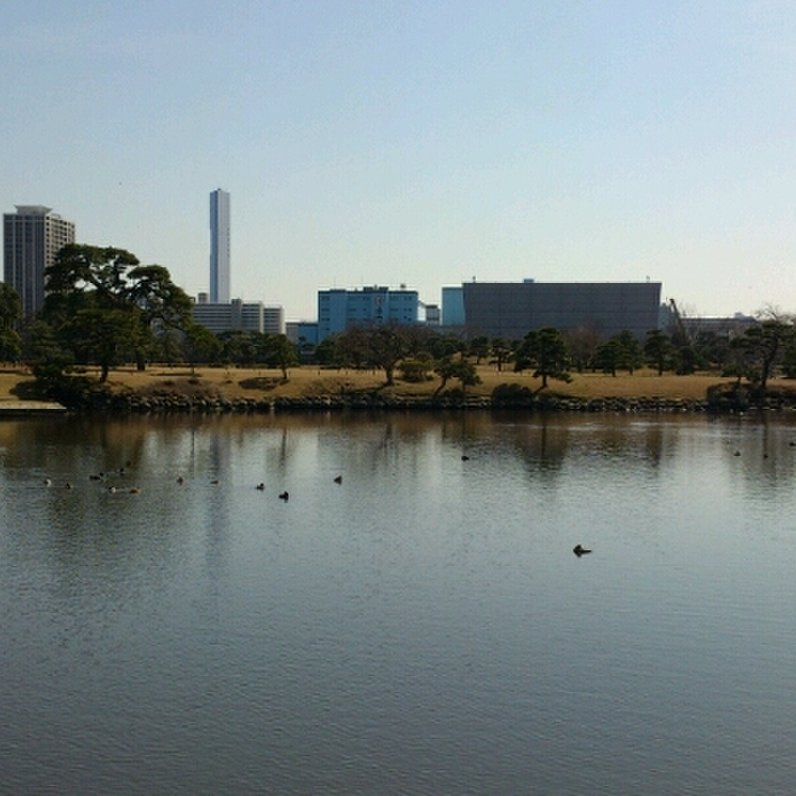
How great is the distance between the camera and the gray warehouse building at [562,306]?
4916 inches

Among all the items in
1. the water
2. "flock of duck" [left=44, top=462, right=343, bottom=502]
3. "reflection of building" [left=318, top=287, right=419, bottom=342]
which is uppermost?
"reflection of building" [left=318, top=287, right=419, bottom=342]

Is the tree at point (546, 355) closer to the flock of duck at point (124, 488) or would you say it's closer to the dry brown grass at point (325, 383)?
the dry brown grass at point (325, 383)

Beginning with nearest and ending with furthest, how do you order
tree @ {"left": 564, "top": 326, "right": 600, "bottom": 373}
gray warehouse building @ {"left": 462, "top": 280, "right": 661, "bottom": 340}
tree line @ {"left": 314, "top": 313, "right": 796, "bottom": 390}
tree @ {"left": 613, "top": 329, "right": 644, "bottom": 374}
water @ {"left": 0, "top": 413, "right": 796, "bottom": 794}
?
water @ {"left": 0, "top": 413, "right": 796, "bottom": 794}, tree line @ {"left": 314, "top": 313, "right": 796, "bottom": 390}, tree @ {"left": 613, "top": 329, "right": 644, "bottom": 374}, tree @ {"left": 564, "top": 326, "right": 600, "bottom": 373}, gray warehouse building @ {"left": 462, "top": 280, "right": 661, "bottom": 340}

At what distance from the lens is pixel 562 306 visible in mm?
125812

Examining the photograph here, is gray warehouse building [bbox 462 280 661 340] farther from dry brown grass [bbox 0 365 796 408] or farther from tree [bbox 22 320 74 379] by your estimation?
tree [bbox 22 320 74 379]

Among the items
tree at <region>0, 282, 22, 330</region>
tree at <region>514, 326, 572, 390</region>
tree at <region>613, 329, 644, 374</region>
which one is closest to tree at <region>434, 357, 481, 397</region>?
tree at <region>514, 326, 572, 390</region>

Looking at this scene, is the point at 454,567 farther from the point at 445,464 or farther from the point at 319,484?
the point at 445,464

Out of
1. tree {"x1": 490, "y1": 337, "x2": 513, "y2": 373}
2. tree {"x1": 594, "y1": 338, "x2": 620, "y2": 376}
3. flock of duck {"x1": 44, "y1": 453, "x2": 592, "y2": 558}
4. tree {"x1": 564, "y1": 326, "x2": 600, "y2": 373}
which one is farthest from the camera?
tree {"x1": 564, "y1": 326, "x2": 600, "y2": 373}

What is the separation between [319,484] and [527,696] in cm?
1859

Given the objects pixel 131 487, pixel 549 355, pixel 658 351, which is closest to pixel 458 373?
pixel 549 355

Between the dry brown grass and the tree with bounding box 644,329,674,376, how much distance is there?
140 inches

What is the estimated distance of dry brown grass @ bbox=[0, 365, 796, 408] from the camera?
6219 cm

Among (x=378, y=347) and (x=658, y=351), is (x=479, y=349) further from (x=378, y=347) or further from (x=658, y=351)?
(x=378, y=347)

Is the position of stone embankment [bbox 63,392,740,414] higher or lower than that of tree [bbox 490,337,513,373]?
lower
